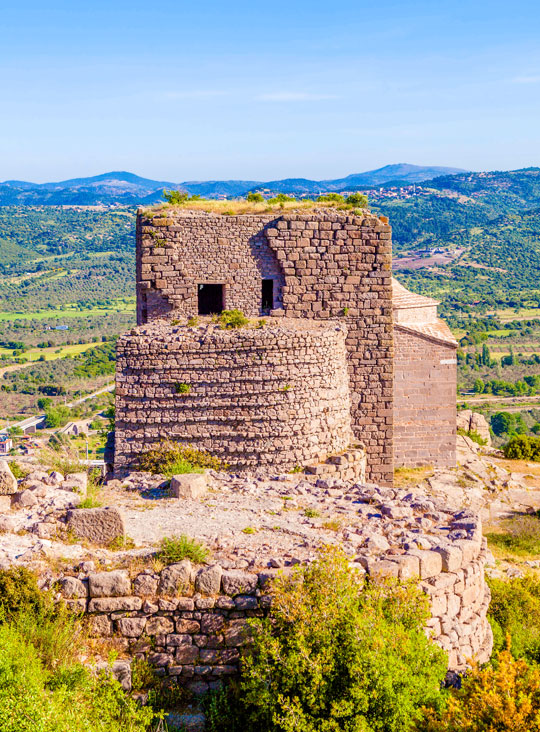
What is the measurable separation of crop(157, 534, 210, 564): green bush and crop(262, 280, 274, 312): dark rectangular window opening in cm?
710

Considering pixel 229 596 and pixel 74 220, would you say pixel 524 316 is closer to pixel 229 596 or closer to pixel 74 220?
pixel 74 220

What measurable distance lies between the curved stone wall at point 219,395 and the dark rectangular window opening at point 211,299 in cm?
302

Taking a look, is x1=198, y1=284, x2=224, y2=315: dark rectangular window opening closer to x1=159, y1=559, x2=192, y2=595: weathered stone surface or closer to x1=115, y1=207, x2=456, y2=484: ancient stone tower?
x1=115, y1=207, x2=456, y2=484: ancient stone tower

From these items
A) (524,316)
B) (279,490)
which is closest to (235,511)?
(279,490)

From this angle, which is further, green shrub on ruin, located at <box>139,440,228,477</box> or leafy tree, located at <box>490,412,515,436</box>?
leafy tree, located at <box>490,412,515,436</box>

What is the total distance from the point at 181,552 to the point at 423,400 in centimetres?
1280

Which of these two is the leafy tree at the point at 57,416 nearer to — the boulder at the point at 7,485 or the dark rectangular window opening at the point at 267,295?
the dark rectangular window opening at the point at 267,295

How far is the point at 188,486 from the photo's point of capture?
28.8ft

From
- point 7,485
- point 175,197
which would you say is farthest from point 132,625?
point 175,197

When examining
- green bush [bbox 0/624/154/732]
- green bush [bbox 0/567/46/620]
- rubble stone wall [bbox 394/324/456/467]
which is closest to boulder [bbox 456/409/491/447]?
rubble stone wall [bbox 394/324/456/467]

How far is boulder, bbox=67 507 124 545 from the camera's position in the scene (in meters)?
7.07

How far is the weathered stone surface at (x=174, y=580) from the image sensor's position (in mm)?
6277

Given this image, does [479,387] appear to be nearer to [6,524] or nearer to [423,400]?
[423,400]

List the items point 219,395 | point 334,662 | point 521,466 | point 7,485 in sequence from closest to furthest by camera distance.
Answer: point 334,662, point 7,485, point 219,395, point 521,466
